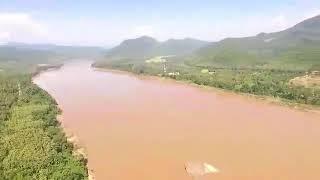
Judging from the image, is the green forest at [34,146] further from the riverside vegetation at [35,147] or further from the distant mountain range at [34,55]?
the distant mountain range at [34,55]

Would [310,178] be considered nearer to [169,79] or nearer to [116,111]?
[116,111]

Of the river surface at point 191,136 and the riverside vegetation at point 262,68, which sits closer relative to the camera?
the river surface at point 191,136

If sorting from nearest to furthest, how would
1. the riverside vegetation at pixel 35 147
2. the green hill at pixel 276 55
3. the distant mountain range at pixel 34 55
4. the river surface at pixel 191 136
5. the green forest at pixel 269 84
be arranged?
1. the riverside vegetation at pixel 35 147
2. the river surface at pixel 191 136
3. the green forest at pixel 269 84
4. the green hill at pixel 276 55
5. the distant mountain range at pixel 34 55

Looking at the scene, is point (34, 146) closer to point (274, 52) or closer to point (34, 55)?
point (274, 52)

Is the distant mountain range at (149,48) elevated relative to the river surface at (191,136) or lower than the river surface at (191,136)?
elevated

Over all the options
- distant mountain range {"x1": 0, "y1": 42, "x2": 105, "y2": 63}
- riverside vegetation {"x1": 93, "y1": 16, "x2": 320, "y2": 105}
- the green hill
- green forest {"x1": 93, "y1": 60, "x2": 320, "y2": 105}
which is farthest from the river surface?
distant mountain range {"x1": 0, "y1": 42, "x2": 105, "y2": 63}

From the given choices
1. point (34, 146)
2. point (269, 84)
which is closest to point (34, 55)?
point (269, 84)

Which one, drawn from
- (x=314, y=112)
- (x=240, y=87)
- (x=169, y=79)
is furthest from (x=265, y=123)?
(x=169, y=79)

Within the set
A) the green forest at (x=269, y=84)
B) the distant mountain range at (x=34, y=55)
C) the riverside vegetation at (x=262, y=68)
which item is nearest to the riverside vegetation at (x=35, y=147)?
the green forest at (x=269, y=84)
